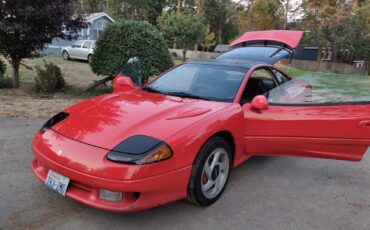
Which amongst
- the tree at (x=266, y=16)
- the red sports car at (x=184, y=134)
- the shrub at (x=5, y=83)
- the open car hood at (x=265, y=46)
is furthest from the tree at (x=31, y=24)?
the tree at (x=266, y=16)

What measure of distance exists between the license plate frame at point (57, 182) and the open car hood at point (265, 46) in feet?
11.3

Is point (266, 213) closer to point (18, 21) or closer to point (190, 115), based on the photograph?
point (190, 115)

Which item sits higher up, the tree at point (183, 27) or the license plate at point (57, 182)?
the tree at point (183, 27)

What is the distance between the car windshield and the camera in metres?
3.90

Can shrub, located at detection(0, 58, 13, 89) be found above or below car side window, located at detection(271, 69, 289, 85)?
below

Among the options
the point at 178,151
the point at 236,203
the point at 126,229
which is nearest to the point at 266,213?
the point at 236,203

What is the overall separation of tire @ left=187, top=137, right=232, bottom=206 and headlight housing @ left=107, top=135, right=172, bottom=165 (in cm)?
42

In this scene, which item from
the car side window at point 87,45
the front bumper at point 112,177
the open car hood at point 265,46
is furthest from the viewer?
the car side window at point 87,45

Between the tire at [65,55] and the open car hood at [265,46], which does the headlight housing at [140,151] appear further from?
the tire at [65,55]

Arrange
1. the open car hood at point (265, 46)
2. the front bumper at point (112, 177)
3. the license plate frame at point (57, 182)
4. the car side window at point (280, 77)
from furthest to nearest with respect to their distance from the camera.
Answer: the open car hood at point (265, 46) < the car side window at point (280, 77) < the license plate frame at point (57, 182) < the front bumper at point (112, 177)

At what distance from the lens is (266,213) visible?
3227mm

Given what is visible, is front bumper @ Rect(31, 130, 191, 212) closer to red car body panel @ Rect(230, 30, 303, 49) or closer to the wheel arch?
the wheel arch

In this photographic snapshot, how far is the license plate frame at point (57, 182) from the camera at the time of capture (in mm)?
2826

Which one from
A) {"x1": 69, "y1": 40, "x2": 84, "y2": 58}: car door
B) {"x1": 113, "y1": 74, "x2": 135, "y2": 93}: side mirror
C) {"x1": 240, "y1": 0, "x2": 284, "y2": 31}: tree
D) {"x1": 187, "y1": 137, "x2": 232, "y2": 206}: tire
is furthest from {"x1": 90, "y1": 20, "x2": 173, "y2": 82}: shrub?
{"x1": 240, "y1": 0, "x2": 284, "y2": 31}: tree
